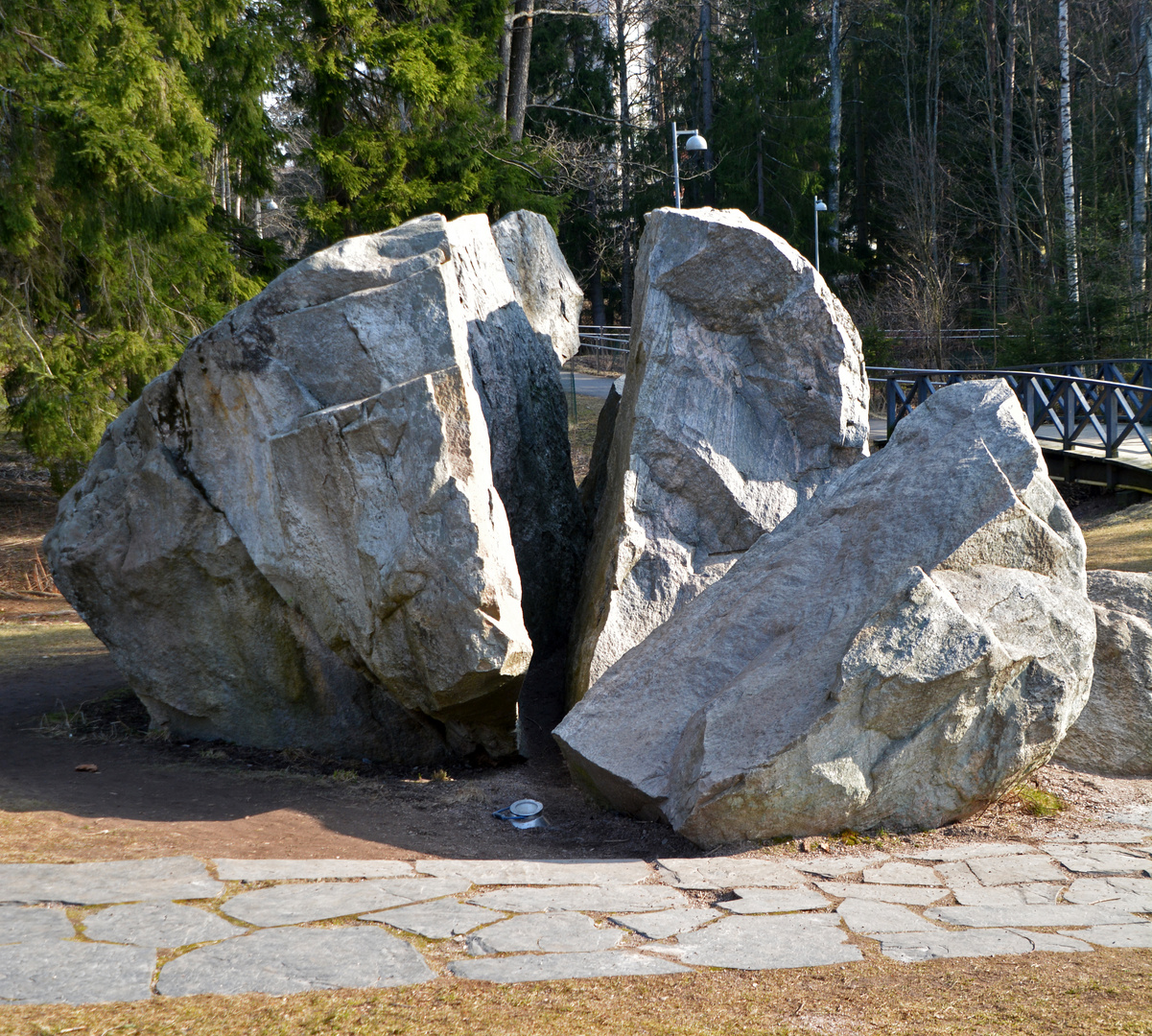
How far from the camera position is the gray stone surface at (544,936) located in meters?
3.21

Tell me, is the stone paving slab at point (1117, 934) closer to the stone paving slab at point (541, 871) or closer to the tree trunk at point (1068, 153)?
the stone paving slab at point (541, 871)

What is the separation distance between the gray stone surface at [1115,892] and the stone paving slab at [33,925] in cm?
339

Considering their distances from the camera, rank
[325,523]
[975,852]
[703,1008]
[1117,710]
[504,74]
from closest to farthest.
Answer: [703,1008]
[975,852]
[1117,710]
[325,523]
[504,74]

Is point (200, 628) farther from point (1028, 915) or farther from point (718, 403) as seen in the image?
point (1028, 915)

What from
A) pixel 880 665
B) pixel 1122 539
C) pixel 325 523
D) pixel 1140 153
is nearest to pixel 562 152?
pixel 1140 153

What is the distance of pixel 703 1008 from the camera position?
2828 mm

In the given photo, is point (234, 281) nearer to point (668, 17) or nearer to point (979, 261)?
point (668, 17)

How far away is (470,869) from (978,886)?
1.92 m

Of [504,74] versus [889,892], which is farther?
[504,74]

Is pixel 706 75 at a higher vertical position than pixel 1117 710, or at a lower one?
higher

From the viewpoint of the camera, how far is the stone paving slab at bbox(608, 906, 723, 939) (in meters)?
3.38

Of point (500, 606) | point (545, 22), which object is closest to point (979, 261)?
point (545, 22)

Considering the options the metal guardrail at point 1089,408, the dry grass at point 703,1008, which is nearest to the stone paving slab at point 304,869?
the dry grass at point 703,1008

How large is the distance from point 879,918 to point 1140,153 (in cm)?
2205
